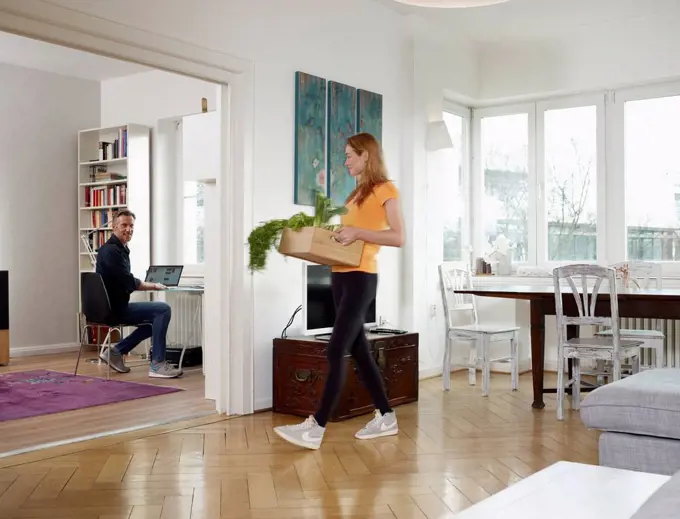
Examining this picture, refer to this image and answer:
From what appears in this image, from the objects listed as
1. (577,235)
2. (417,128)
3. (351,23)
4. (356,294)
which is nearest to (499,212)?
(577,235)

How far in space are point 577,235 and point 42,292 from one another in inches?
195

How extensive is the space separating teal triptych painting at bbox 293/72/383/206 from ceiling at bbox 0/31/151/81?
264 cm

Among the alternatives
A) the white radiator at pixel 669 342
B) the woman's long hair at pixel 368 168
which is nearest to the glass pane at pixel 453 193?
the white radiator at pixel 669 342

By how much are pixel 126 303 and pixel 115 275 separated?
236 mm

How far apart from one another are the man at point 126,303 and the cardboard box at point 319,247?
2.70 meters

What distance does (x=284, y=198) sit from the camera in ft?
16.0

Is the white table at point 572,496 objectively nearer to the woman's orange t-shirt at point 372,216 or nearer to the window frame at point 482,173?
the woman's orange t-shirt at point 372,216

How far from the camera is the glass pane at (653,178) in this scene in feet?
20.3

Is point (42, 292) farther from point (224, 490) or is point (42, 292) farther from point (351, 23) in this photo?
point (224, 490)

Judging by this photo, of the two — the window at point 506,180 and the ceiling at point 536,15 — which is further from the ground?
the ceiling at point 536,15

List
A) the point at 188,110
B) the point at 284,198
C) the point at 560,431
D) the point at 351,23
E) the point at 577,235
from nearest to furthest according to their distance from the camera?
the point at 560,431 < the point at 284,198 < the point at 351,23 < the point at 577,235 < the point at 188,110

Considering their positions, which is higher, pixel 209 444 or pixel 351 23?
pixel 351 23

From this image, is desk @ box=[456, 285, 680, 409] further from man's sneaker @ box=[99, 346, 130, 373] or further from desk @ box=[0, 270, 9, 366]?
desk @ box=[0, 270, 9, 366]

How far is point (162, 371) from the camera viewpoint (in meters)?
5.97
